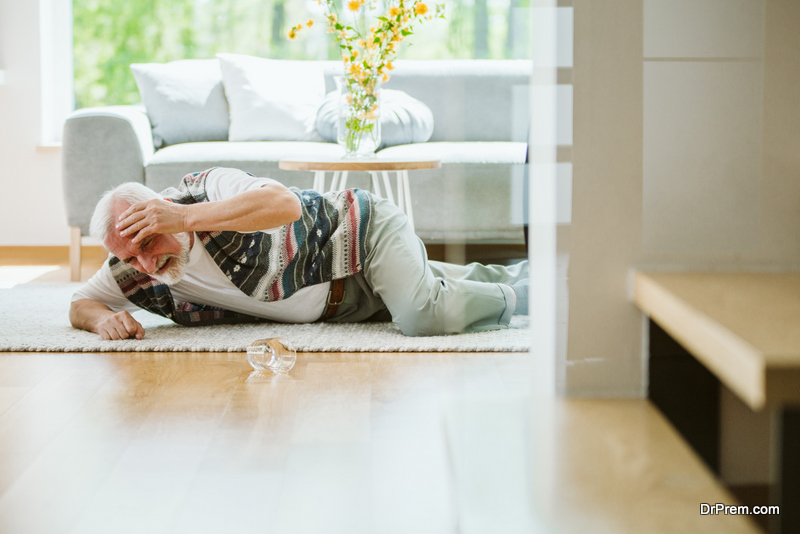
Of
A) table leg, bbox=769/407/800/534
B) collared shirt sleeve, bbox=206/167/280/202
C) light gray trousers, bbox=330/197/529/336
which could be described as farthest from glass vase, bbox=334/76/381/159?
table leg, bbox=769/407/800/534

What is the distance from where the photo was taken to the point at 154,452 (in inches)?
49.6

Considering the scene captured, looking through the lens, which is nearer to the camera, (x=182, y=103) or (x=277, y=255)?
(x=277, y=255)

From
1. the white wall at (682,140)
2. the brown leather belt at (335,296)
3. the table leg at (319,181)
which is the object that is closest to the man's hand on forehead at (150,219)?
the brown leather belt at (335,296)

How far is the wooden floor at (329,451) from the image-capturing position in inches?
→ 26.7

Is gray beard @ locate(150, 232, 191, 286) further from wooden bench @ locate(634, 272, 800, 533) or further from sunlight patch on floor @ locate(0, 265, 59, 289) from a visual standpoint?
wooden bench @ locate(634, 272, 800, 533)

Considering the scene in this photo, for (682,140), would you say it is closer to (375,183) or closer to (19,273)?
(375,183)

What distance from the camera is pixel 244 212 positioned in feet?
6.11

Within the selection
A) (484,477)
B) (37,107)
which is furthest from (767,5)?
(37,107)

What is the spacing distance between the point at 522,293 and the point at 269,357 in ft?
3.28

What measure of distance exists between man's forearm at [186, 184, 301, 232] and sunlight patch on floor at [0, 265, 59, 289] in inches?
54.2

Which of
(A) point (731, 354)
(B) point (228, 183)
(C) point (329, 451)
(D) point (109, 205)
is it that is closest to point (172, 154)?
(B) point (228, 183)

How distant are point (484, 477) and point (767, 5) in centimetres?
48

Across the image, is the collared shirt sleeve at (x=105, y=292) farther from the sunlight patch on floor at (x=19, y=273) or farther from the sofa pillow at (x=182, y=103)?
the sofa pillow at (x=182, y=103)

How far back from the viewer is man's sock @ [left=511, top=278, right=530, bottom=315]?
741mm
